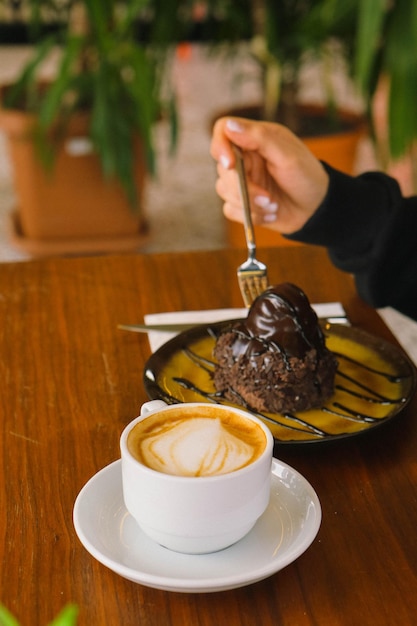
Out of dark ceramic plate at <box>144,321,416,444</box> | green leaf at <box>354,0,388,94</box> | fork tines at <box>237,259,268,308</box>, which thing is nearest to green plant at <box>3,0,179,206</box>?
green leaf at <box>354,0,388,94</box>

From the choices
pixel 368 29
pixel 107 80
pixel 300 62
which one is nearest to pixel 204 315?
pixel 368 29

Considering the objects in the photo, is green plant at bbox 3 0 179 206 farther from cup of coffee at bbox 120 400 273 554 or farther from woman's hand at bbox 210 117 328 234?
cup of coffee at bbox 120 400 273 554

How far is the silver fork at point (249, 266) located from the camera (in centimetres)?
107

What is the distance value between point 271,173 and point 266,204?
0.14ft

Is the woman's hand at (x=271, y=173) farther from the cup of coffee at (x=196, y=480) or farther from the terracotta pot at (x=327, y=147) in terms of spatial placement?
the terracotta pot at (x=327, y=147)

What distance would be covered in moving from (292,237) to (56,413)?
51 centimetres

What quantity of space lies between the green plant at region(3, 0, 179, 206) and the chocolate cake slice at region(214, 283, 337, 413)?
1.33 meters

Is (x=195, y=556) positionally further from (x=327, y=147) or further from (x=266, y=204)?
(x=327, y=147)

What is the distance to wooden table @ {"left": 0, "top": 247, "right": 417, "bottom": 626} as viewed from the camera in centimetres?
60

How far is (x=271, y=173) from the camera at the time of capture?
1.18m

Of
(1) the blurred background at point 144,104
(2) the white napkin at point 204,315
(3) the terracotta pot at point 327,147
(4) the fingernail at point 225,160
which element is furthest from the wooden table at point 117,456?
(3) the terracotta pot at point 327,147

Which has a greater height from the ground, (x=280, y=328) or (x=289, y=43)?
(x=280, y=328)

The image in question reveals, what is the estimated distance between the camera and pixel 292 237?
123 cm

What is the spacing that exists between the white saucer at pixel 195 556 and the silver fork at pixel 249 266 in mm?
417
